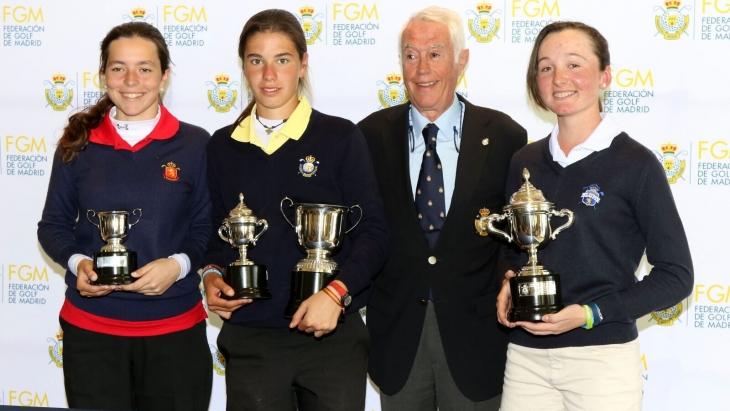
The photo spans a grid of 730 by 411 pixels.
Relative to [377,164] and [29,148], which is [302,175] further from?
[29,148]

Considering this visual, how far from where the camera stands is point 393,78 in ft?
13.6

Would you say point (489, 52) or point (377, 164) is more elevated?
point (489, 52)

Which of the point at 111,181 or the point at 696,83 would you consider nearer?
the point at 111,181

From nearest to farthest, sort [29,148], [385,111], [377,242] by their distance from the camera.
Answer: [377,242]
[385,111]
[29,148]

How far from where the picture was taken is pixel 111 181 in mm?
2865

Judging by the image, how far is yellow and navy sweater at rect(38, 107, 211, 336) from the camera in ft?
9.33

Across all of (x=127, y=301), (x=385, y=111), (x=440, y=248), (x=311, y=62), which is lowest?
(x=127, y=301)

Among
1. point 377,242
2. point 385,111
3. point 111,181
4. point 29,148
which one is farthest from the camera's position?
point 29,148

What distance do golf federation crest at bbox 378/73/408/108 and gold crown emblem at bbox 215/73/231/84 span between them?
773mm

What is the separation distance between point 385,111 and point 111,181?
39.0 inches

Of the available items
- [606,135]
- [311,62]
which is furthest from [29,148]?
[606,135]

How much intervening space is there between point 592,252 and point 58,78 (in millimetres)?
3119

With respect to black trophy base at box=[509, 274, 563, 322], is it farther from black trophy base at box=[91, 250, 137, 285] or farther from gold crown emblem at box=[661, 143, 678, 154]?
gold crown emblem at box=[661, 143, 678, 154]

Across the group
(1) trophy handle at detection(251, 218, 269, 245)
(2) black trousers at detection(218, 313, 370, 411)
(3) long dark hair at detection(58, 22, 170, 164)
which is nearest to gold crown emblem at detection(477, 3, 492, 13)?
(3) long dark hair at detection(58, 22, 170, 164)
